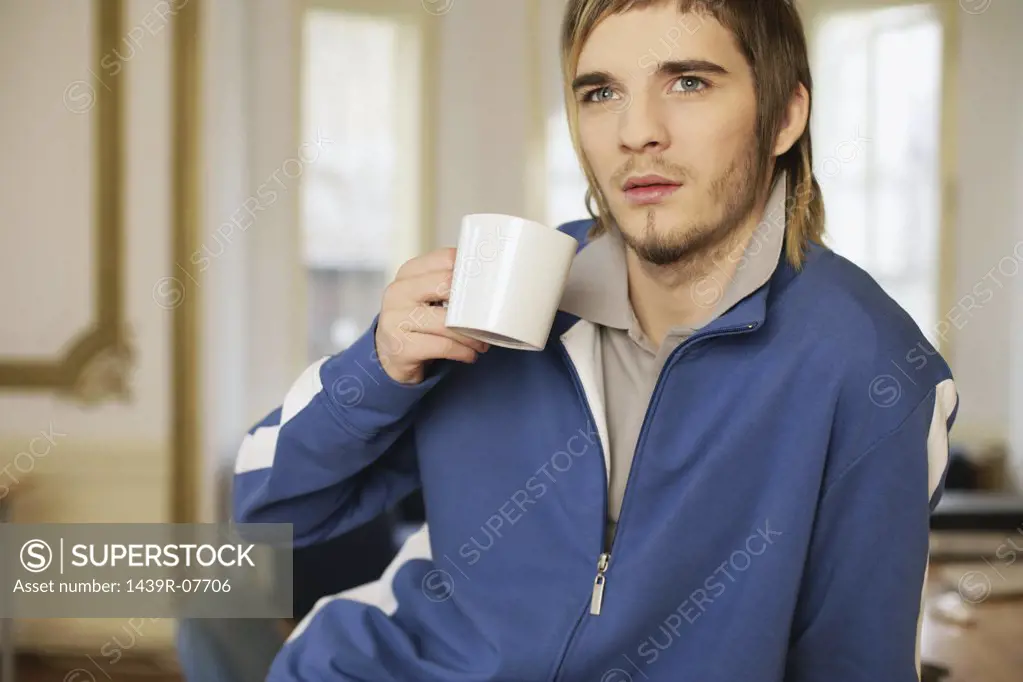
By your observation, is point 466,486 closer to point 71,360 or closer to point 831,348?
point 831,348

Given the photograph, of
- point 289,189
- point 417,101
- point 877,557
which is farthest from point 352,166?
point 877,557

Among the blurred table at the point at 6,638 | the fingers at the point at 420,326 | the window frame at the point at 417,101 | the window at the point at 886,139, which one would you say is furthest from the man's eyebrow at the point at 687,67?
the window at the point at 886,139

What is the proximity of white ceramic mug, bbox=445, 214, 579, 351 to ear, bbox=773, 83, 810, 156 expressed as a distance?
39 centimetres

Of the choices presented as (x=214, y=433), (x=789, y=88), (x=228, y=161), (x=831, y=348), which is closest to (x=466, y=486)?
(x=831, y=348)

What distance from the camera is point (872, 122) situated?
14.1 feet

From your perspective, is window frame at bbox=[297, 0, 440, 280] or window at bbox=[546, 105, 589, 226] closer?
window frame at bbox=[297, 0, 440, 280]

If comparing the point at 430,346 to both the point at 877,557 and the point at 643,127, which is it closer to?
the point at 643,127

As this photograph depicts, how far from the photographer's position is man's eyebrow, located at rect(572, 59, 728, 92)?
956 millimetres

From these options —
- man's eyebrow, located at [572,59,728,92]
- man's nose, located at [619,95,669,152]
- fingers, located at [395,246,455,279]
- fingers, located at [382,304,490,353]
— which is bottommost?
fingers, located at [382,304,490,353]

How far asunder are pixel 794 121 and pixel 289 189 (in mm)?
3173

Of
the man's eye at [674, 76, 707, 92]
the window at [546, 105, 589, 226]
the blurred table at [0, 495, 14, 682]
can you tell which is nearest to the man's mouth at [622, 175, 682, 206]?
the man's eye at [674, 76, 707, 92]

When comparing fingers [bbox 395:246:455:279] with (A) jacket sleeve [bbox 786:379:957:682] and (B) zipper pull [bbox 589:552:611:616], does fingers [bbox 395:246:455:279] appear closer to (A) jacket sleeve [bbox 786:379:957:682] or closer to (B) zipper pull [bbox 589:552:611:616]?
(B) zipper pull [bbox 589:552:611:616]

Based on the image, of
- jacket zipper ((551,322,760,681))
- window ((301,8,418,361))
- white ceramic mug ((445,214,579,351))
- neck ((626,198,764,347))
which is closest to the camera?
white ceramic mug ((445,214,579,351))

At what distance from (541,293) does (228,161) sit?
2.89 meters
